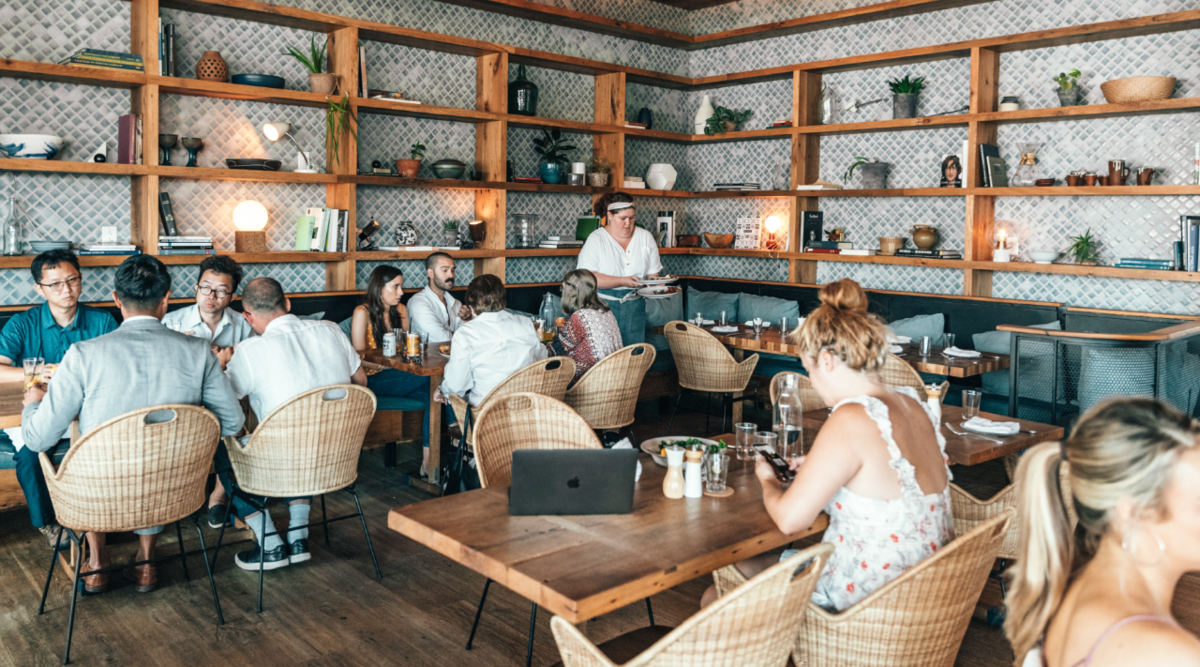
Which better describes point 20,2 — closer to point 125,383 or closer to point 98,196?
point 98,196

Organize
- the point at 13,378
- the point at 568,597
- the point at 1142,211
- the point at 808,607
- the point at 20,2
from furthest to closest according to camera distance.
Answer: the point at 1142,211, the point at 20,2, the point at 13,378, the point at 808,607, the point at 568,597

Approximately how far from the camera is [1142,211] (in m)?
6.62

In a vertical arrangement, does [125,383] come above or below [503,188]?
below

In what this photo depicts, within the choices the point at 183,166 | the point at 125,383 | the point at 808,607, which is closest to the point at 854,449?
the point at 808,607

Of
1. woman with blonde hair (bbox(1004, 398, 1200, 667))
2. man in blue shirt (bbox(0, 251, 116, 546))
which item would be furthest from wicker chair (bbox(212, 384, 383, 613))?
woman with blonde hair (bbox(1004, 398, 1200, 667))

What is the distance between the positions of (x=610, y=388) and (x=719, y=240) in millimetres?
4366

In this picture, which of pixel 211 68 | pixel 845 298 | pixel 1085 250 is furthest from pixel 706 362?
pixel 211 68

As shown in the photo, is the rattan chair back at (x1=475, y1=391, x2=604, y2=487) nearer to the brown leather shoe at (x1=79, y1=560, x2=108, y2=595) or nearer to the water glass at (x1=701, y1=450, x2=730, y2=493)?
the water glass at (x1=701, y1=450, x2=730, y2=493)

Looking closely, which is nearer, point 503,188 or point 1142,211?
point 1142,211

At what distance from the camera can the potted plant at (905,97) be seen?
7535 mm

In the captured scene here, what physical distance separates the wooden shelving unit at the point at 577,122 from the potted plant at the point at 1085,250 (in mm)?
153

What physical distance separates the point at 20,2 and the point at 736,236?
6113mm

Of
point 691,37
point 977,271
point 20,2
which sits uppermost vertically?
point 691,37

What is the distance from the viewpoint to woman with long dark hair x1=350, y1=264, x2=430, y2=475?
221 inches
